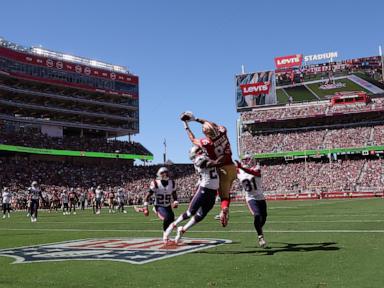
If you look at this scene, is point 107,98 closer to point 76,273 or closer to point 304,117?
point 304,117

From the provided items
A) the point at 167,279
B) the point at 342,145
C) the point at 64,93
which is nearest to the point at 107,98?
the point at 64,93

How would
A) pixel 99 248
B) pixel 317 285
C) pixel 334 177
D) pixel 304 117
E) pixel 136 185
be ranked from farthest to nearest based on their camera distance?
pixel 304 117 → pixel 136 185 → pixel 334 177 → pixel 99 248 → pixel 317 285

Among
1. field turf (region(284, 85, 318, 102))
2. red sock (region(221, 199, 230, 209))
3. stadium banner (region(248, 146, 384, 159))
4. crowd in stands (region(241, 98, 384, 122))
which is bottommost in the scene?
red sock (region(221, 199, 230, 209))

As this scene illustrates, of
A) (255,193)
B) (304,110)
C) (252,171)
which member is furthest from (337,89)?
(252,171)

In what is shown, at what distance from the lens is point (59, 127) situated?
76.6 metres

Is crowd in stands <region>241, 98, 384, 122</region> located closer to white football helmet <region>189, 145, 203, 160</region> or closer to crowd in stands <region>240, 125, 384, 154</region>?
crowd in stands <region>240, 125, 384, 154</region>

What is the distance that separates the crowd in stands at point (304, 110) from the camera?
228 ft

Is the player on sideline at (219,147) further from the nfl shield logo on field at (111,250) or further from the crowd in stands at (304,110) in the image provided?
the crowd in stands at (304,110)

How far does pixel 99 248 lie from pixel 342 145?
6136cm

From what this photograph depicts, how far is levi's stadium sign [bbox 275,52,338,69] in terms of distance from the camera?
248 ft

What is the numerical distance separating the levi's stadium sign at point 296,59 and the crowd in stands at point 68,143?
25866 millimetres

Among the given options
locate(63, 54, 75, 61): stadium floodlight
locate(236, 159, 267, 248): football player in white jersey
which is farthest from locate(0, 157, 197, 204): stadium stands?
locate(236, 159, 267, 248): football player in white jersey

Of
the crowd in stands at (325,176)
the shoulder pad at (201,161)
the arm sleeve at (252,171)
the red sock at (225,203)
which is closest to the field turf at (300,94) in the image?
the crowd in stands at (325,176)

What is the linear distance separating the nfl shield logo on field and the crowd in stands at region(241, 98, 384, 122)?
62.0 m
